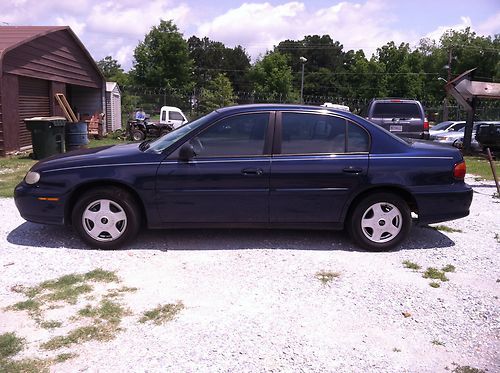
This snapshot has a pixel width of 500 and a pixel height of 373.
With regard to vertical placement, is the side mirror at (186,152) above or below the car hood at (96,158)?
above

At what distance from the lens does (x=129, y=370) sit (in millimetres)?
2863

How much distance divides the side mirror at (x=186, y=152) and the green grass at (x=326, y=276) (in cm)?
177

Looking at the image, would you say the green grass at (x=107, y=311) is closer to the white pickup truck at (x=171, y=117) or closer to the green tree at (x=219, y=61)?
the white pickup truck at (x=171, y=117)

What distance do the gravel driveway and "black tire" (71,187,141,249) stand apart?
0.52ft

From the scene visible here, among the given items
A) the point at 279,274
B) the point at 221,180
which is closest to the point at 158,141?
the point at 221,180

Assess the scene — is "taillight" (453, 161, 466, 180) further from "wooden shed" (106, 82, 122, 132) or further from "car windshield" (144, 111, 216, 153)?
"wooden shed" (106, 82, 122, 132)

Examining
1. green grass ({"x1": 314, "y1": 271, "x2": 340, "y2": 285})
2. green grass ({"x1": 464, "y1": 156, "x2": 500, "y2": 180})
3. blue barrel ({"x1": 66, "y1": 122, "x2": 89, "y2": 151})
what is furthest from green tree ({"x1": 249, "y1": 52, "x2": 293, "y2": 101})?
green grass ({"x1": 314, "y1": 271, "x2": 340, "y2": 285})

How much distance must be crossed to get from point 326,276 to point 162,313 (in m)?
1.61

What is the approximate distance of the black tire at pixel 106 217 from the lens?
16.0 ft

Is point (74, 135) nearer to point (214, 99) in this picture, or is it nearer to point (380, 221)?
point (380, 221)

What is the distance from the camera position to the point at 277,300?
3.86m

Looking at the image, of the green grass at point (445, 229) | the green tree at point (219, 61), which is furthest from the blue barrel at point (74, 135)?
the green tree at point (219, 61)

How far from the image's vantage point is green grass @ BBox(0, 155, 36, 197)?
842 centimetres

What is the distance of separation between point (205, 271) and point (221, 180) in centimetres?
98
